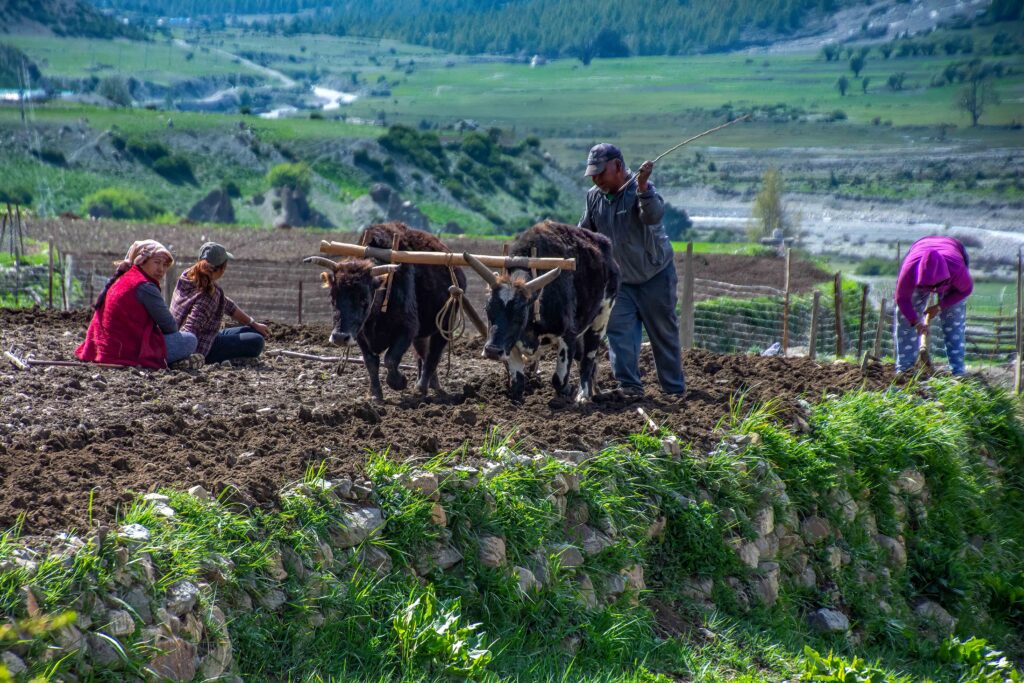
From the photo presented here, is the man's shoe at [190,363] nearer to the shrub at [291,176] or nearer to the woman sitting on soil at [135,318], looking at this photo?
the woman sitting on soil at [135,318]

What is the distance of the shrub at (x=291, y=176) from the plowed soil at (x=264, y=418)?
62051 millimetres

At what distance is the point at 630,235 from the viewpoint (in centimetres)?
1115

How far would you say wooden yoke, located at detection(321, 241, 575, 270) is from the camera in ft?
33.4

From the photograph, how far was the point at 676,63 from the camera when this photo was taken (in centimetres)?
14762

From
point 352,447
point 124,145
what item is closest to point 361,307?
point 352,447

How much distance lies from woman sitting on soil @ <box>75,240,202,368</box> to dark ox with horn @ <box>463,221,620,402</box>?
2911 millimetres

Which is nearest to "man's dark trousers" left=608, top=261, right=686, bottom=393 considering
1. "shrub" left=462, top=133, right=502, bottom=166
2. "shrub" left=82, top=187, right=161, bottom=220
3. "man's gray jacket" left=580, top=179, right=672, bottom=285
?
"man's gray jacket" left=580, top=179, right=672, bottom=285

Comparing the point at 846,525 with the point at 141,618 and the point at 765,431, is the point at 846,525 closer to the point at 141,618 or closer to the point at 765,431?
the point at 765,431

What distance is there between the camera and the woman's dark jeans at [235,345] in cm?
1241

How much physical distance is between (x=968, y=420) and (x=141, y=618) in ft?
26.9

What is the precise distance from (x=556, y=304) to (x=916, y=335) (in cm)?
485

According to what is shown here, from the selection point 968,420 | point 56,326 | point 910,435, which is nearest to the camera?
point 910,435

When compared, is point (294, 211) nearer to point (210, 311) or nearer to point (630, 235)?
point (210, 311)

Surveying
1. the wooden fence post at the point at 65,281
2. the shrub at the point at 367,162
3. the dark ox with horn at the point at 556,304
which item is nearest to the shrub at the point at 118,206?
the shrub at the point at 367,162
